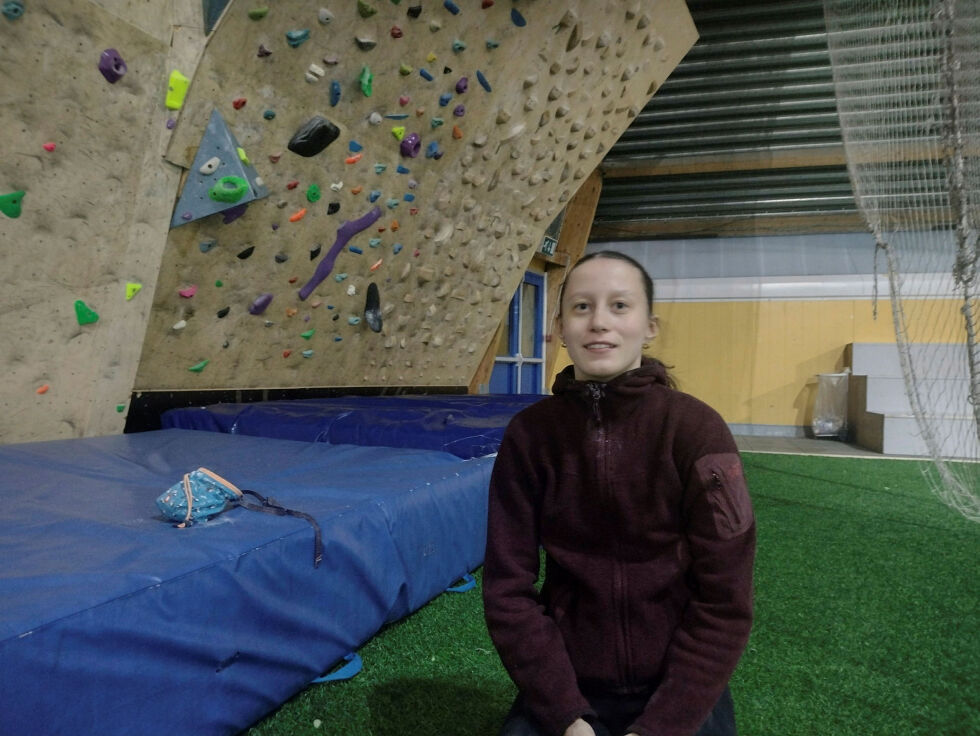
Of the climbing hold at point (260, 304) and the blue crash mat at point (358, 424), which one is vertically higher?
the climbing hold at point (260, 304)

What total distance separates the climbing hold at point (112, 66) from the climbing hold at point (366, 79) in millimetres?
892

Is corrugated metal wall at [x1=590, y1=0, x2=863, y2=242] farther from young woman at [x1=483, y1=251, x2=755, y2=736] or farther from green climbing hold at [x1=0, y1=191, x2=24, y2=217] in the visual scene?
young woman at [x1=483, y1=251, x2=755, y2=736]

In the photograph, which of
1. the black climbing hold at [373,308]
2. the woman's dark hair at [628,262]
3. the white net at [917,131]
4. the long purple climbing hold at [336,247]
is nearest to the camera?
the woman's dark hair at [628,262]

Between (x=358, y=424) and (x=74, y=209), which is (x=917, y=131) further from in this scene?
(x=74, y=209)

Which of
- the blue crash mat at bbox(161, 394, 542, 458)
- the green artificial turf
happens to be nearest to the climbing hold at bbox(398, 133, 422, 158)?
the blue crash mat at bbox(161, 394, 542, 458)

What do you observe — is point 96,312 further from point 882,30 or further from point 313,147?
point 882,30

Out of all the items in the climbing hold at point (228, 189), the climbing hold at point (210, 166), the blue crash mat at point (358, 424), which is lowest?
the blue crash mat at point (358, 424)

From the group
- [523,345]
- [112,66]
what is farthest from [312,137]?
[523,345]

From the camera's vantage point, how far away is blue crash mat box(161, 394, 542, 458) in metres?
2.45

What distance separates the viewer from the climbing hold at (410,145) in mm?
3027

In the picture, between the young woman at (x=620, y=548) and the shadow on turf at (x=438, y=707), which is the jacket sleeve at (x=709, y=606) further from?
the shadow on turf at (x=438, y=707)

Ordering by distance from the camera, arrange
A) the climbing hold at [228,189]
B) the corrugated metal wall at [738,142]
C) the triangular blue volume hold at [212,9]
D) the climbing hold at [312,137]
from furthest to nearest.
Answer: the corrugated metal wall at [738,142] < the climbing hold at [312,137] < the climbing hold at [228,189] < the triangular blue volume hold at [212,9]

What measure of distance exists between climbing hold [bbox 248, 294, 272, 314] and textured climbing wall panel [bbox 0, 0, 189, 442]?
529 mm

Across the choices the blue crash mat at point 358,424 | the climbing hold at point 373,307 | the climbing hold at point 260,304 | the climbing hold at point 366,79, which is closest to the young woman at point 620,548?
the blue crash mat at point 358,424
